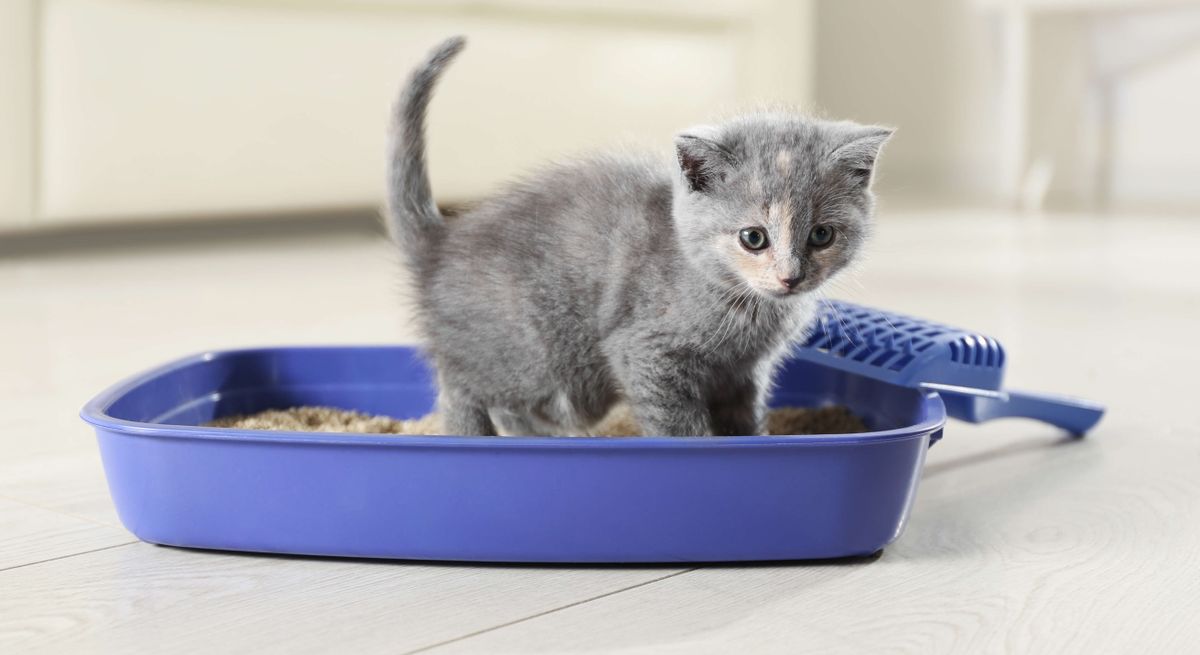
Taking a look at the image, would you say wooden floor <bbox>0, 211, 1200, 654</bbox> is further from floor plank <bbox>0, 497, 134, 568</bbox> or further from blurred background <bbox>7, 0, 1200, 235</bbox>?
blurred background <bbox>7, 0, 1200, 235</bbox>

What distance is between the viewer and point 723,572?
101 centimetres

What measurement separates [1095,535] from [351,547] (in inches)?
23.5

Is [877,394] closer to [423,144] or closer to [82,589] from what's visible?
[423,144]

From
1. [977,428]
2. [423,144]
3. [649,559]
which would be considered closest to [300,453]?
[649,559]

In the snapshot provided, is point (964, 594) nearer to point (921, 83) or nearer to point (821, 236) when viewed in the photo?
point (821, 236)

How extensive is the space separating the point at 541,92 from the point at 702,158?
2.36 m

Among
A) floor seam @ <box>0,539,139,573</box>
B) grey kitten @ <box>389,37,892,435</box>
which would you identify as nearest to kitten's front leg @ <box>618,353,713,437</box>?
grey kitten @ <box>389,37,892,435</box>

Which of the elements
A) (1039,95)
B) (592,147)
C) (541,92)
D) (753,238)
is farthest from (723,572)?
(1039,95)

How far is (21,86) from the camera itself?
262cm

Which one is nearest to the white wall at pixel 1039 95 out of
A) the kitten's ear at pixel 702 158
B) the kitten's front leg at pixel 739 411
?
the kitten's front leg at pixel 739 411

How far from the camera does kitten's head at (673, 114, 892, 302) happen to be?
1.08m

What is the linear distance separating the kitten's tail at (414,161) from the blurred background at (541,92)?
20 cm

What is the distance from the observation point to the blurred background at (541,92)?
2732 millimetres

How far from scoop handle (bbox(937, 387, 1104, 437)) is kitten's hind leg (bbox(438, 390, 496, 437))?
0.42 meters
